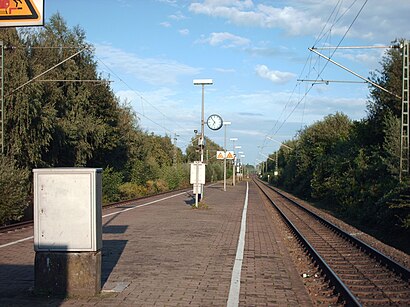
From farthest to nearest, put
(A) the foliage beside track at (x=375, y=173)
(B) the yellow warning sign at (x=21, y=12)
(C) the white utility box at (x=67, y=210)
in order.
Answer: (A) the foliage beside track at (x=375, y=173)
(C) the white utility box at (x=67, y=210)
(B) the yellow warning sign at (x=21, y=12)

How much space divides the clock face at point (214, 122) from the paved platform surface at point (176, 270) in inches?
679

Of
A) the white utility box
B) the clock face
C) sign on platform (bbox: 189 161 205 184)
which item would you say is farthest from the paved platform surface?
the clock face

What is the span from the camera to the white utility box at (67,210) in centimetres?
720

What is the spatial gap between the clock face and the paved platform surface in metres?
17.3

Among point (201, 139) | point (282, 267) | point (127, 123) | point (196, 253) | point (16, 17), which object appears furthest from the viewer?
point (127, 123)

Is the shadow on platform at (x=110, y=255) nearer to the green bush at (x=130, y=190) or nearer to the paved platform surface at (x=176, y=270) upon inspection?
the paved platform surface at (x=176, y=270)

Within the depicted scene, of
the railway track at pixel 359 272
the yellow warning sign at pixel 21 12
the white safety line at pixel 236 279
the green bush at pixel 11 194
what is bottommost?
the railway track at pixel 359 272

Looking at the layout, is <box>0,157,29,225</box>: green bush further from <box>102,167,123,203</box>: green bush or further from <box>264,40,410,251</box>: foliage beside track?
<box>102,167,123,203</box>: green bush

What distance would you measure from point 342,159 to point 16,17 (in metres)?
29.1

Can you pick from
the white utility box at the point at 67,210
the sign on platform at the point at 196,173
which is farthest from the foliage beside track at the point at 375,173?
the white utility box at the point at 67,210

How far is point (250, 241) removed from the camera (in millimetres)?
14609

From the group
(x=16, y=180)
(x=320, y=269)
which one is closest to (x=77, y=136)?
(x=16, y=180)

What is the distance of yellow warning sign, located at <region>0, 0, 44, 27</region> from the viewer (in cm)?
643

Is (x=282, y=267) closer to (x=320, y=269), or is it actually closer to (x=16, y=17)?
(x=320, y=269)
